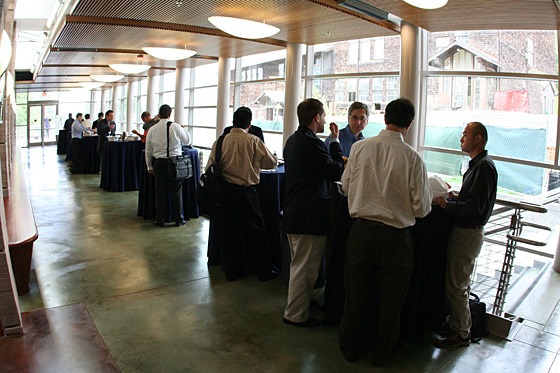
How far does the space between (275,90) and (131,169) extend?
3502 mm

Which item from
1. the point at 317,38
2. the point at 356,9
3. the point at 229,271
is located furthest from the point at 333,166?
the point at 317,38

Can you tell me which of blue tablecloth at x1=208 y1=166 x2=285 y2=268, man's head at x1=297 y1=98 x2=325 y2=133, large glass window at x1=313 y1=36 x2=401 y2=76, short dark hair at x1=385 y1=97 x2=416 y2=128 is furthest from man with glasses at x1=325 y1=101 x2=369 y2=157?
large glass window at x1=313 y1=36 x2=401 y2=76

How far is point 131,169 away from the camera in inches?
366

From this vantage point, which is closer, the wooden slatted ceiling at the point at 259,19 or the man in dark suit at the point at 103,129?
the wooden slatted ceiling at the point at 259,19

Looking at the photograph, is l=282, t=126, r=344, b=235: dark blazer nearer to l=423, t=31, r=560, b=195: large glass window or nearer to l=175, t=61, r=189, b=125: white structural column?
l=423, t=31, r=560, b=195: large glass window

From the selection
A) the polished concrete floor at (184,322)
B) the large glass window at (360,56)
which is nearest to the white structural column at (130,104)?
the large glass window at (360,56)

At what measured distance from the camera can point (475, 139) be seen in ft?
9.64

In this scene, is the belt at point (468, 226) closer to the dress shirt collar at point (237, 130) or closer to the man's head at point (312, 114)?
the man's head at point (312, 114)

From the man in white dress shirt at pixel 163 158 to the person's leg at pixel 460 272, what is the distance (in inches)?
159

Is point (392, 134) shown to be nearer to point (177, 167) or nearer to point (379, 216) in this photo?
point (379, 216)

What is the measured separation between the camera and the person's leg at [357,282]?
2666 mm

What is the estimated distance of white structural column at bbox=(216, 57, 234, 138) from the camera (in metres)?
10.5

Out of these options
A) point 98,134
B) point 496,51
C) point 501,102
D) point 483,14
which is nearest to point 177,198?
point 483,14

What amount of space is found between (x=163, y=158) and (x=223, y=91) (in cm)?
499
